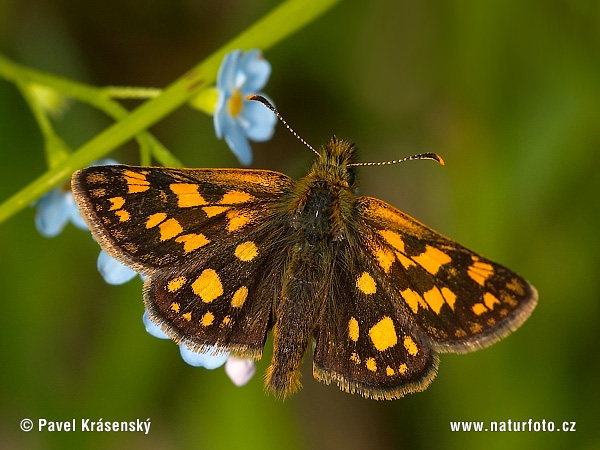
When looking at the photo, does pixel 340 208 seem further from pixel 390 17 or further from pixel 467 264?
pixel 390 17

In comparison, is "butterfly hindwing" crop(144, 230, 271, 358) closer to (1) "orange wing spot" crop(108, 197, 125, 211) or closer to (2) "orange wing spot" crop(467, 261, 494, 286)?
(1) "orange wing spot" crop(108, 197, 125, 211)

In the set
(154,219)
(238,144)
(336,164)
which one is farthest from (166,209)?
(336,164)

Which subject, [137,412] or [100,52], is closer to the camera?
[137,412]

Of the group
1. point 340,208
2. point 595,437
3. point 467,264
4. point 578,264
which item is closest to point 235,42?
point 340,208

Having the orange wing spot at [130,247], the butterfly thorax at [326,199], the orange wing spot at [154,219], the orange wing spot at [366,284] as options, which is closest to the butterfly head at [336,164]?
the butterfly thorax at [326,199]

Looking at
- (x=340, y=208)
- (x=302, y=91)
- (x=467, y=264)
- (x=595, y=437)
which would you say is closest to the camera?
(x=467, y=264)

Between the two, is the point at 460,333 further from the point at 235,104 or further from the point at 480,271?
the point at 235,104
